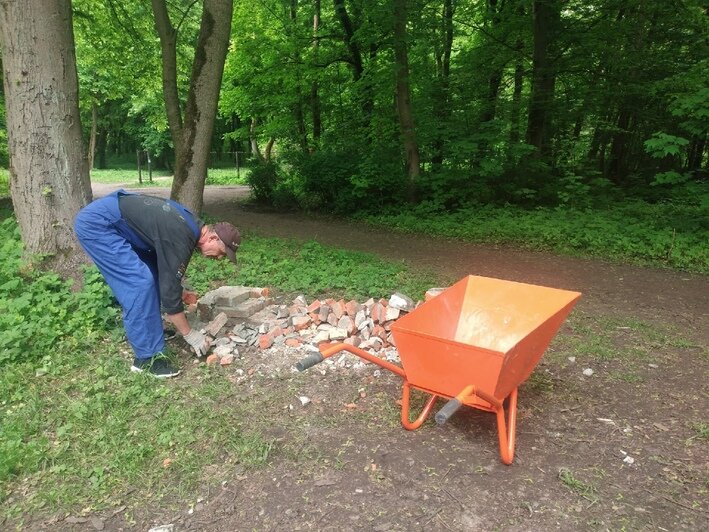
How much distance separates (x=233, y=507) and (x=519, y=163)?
32.8 ft

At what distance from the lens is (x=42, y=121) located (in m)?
4.38

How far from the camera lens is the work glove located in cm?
374

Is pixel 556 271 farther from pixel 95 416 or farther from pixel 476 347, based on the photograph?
pixel 95 416

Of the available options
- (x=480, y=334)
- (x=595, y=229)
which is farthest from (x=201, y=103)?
(x=595, y=229)

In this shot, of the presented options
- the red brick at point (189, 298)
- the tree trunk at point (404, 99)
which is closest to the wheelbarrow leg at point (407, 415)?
the red brick at point (189, 298)

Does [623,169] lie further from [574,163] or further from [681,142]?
[681,142]

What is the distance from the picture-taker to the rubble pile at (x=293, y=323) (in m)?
4.04

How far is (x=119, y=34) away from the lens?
11.8 metres

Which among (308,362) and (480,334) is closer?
(308,362)

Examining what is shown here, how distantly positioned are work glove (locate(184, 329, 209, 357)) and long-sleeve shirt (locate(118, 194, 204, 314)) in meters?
0.34

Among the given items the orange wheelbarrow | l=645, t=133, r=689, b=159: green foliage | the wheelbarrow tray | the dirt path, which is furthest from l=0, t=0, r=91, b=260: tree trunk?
l=645, t=133, r=689, b=159: green foliage

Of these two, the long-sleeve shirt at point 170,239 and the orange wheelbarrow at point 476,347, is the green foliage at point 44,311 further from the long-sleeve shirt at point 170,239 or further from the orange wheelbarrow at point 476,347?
the orange wheelbarrow at point 476,347

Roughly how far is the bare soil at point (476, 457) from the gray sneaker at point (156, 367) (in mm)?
443

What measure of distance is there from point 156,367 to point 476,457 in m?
2.30
